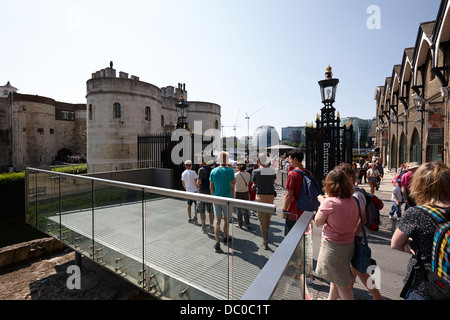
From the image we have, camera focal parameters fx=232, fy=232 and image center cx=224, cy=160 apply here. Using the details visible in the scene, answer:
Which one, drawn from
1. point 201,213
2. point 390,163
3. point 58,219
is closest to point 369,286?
point 201,213

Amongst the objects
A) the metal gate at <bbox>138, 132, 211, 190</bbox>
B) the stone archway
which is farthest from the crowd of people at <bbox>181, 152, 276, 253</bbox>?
the stone archway

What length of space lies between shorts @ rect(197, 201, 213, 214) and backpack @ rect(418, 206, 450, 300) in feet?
6.96

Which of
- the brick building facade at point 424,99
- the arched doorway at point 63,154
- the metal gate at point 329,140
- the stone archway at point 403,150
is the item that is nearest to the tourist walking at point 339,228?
the metal gate at point 329,140

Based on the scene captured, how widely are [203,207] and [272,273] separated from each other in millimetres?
1968

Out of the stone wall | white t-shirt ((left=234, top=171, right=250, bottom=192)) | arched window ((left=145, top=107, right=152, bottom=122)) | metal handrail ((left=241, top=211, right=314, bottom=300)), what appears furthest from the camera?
arched window ((left=145, top=107, right=152, bottom=122))

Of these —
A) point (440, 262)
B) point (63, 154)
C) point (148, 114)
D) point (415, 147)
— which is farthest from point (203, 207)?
point (63, 154)

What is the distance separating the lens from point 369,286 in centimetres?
296

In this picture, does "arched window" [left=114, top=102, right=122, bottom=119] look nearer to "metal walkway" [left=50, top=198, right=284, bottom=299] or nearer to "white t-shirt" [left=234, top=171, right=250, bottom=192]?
"metal walkway" [left=50, top=198, right=284, bottom=299]

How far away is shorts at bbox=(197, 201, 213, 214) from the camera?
301 cm

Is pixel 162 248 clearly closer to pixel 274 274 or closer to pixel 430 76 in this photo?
pixel 274 274

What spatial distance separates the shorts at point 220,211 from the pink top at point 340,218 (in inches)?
45.7

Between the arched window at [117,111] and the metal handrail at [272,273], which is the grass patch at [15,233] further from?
the metal handrail at [272,273]

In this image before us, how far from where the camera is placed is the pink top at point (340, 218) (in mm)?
2729
